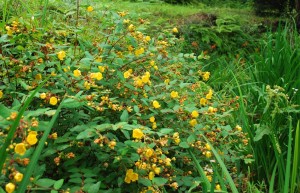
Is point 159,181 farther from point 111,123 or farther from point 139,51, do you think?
point 139,51

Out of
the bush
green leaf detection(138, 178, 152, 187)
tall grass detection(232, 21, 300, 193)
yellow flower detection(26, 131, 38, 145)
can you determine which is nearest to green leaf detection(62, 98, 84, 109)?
yellow flower detection(26, 131, 38, 145)

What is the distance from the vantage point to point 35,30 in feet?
4.72

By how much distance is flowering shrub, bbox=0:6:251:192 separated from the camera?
1.08m

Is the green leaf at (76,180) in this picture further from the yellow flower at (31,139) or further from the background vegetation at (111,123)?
the yellow flower at (31,139)

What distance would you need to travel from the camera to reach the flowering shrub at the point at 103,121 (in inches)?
42.3

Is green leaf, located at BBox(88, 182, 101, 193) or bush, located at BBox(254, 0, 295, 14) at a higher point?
bush, located at BBox(254, 0, 295, 14)

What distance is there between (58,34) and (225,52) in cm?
358

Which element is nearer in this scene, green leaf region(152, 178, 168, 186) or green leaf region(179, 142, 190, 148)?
green leaf region(152, 178, 168, 186)

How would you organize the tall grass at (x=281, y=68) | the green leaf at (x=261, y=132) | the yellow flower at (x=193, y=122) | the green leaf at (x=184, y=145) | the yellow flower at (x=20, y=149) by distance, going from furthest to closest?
1. the tall grass at (x=281, y=68)
2. the green leaf at (x=261, y=132)
3. the yellow flower at (x=193, y=122)
4. the green leaf at (x=184, y=145)
5. the yellow flower at (x=20, y=149)

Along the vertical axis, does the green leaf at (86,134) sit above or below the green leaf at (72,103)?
below

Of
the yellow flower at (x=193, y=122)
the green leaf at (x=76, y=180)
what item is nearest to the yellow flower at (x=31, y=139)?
the green leaf at (x=76, y=180)

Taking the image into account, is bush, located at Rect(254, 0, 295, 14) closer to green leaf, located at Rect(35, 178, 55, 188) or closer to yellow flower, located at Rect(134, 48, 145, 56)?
yellow flower, located at Rect(134, 48, 145, 56)

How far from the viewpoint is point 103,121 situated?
1.33 metres

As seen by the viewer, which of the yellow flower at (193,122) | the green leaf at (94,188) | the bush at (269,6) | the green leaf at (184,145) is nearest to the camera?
the green leaf at (94,188)
